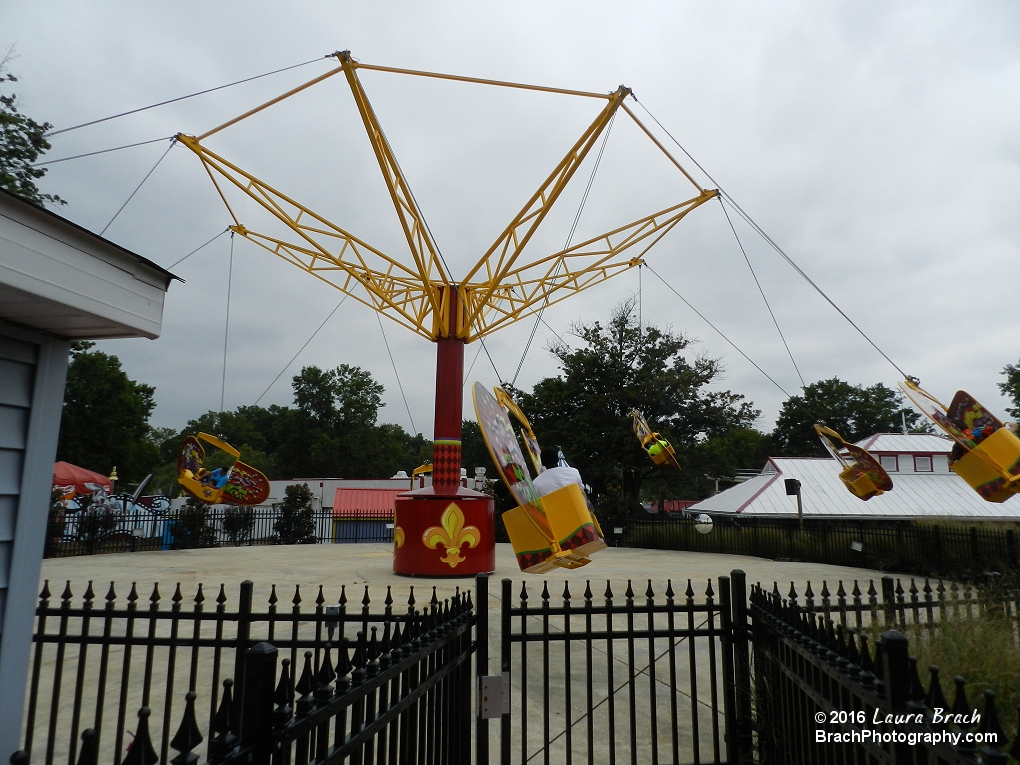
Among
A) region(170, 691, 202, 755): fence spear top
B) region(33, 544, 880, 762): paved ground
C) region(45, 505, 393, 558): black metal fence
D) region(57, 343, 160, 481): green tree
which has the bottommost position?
region(33, 544, 880, 762): paved ground

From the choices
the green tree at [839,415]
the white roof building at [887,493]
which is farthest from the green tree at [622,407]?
the green tree at [839,415]

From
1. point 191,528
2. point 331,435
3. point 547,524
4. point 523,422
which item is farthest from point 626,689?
point 331,435

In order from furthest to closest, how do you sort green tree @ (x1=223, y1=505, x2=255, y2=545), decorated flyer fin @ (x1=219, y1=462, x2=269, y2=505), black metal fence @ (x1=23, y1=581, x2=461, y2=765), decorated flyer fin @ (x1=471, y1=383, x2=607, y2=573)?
green tree @ (x1=223, y1=505, x2=255, y2=545) → decorated flyer fin @ (x1=219, y1=462, x2=269, y2=505) → decorated flyer fin @ (x1=471, y1=383, x2=607, y2=573) → black metal fence @ (x1=23, y1=581, x2=461, y2=765)

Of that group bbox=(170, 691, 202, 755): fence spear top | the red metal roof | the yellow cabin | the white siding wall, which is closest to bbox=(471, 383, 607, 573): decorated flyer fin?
the yellow cabin

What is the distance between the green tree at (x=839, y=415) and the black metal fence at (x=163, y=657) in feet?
221

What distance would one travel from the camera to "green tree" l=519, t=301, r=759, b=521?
3186 centimetres

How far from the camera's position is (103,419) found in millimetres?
42688

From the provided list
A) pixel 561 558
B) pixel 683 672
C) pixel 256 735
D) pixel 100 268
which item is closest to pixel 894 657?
pixel 256 735

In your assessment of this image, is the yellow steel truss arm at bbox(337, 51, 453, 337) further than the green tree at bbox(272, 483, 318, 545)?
No

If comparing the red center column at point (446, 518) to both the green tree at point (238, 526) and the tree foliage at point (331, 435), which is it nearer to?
the green tree at point (238, 526)

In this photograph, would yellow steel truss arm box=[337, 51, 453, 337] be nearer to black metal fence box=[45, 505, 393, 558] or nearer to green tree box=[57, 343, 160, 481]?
black metal fence box=[45, 505, 393, 558]

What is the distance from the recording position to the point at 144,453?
44594 millimetres

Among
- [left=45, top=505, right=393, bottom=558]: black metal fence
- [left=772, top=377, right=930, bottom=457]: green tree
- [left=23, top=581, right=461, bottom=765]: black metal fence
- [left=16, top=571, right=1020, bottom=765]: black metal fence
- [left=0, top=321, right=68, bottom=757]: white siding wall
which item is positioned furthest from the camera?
[left=772, top=377, right=930, bottom=457]: green tree

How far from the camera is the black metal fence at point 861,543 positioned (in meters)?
13.6
